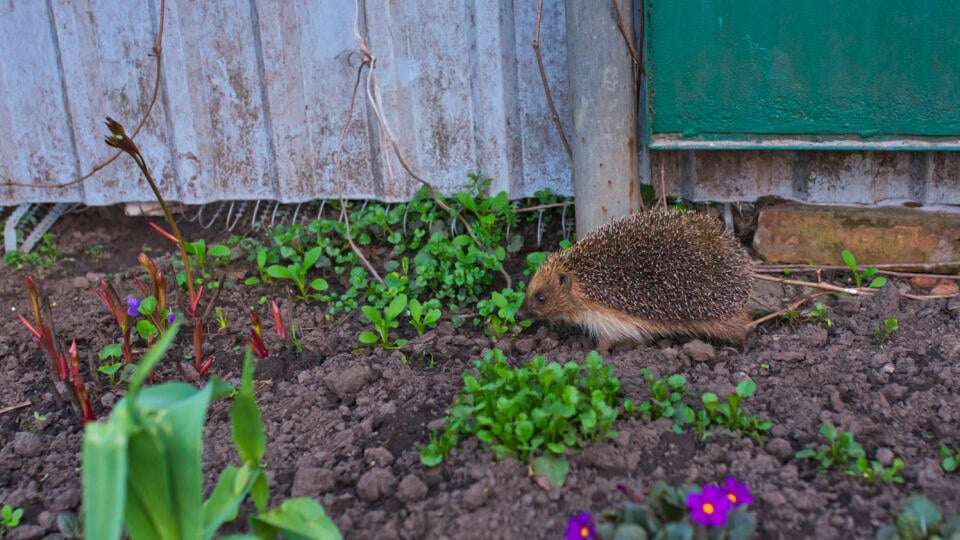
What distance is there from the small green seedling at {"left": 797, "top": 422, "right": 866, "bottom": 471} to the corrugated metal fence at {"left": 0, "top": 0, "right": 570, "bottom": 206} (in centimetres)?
241

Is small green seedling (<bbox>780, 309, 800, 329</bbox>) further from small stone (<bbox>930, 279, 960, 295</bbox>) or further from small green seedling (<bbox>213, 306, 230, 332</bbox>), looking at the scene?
small green seedling (<bbox>213, 306, 230, 332</bbox>)

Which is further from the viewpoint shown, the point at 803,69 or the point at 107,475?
the point at 803,69

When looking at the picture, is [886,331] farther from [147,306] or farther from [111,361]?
[111,361]

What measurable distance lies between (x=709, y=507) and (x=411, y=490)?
0.99 meters

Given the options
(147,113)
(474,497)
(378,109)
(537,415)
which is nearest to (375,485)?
(474,497)

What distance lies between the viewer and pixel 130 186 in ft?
18.2

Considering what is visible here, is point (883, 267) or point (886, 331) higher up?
point (883, 267)

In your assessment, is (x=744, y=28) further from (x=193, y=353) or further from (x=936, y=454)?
(x=193, y=353)

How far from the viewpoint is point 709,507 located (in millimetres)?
2236

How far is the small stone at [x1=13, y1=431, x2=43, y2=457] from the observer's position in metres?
3.36

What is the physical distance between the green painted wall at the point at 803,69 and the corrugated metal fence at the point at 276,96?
71 cm

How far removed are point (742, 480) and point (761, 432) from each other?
32 cm

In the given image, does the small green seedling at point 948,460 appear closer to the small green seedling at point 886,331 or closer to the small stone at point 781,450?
the small stone at point 781,450

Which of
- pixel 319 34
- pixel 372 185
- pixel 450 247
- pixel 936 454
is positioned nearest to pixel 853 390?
pixel 936 454
